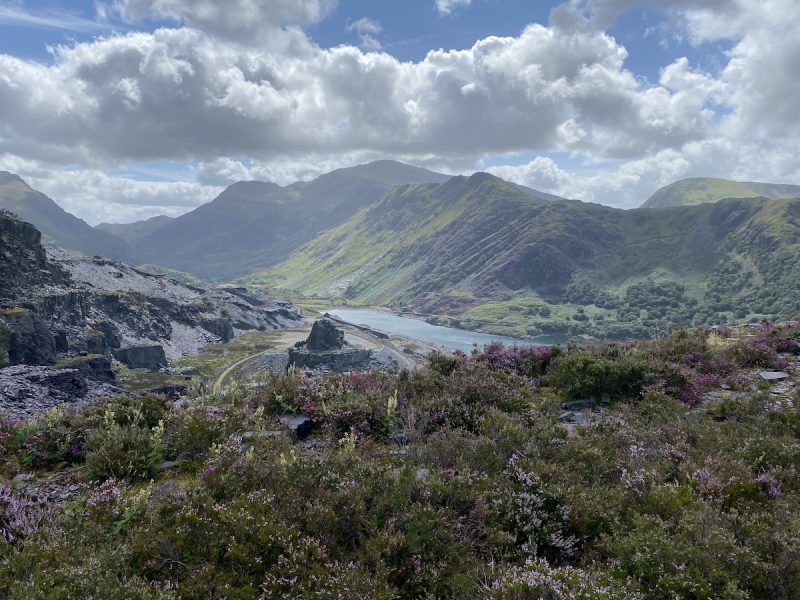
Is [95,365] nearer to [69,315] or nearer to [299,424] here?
[69,315]

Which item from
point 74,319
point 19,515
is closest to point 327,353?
point 74,319

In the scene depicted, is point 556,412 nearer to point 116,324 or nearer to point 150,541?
point 150,541

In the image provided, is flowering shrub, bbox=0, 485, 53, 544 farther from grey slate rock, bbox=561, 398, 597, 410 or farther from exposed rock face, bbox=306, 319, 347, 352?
exposed rock face, bbox=306, 319, 347, 352

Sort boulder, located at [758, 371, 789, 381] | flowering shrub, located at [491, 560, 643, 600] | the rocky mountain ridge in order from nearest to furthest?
flowering shrub, located at [491, 560, 643, 600], boulder, located at [758, 371, 789, 381], the rocky mountain ridge

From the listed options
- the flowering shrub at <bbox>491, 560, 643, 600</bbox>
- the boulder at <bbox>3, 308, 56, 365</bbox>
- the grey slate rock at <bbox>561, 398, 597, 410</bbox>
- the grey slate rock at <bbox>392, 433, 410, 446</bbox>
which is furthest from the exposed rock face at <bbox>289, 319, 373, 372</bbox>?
the flowering shrub at <bbox>491, 560, 643, 600</bbox>

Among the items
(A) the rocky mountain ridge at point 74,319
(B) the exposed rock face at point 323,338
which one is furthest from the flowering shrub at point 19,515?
(B) the exposed rock face at point 323,338

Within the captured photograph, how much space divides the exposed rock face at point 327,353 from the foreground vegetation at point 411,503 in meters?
134

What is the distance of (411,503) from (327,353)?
14733 cm

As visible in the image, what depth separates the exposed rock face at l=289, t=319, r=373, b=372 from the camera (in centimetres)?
14812

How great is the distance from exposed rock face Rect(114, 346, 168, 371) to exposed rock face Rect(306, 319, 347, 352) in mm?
48940

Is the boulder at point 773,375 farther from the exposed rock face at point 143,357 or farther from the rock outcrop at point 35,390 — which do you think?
the exposed rock face at point 143,357

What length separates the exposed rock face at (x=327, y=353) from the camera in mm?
148125

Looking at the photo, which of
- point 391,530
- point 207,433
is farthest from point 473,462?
point 207,433

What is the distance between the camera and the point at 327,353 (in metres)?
151
